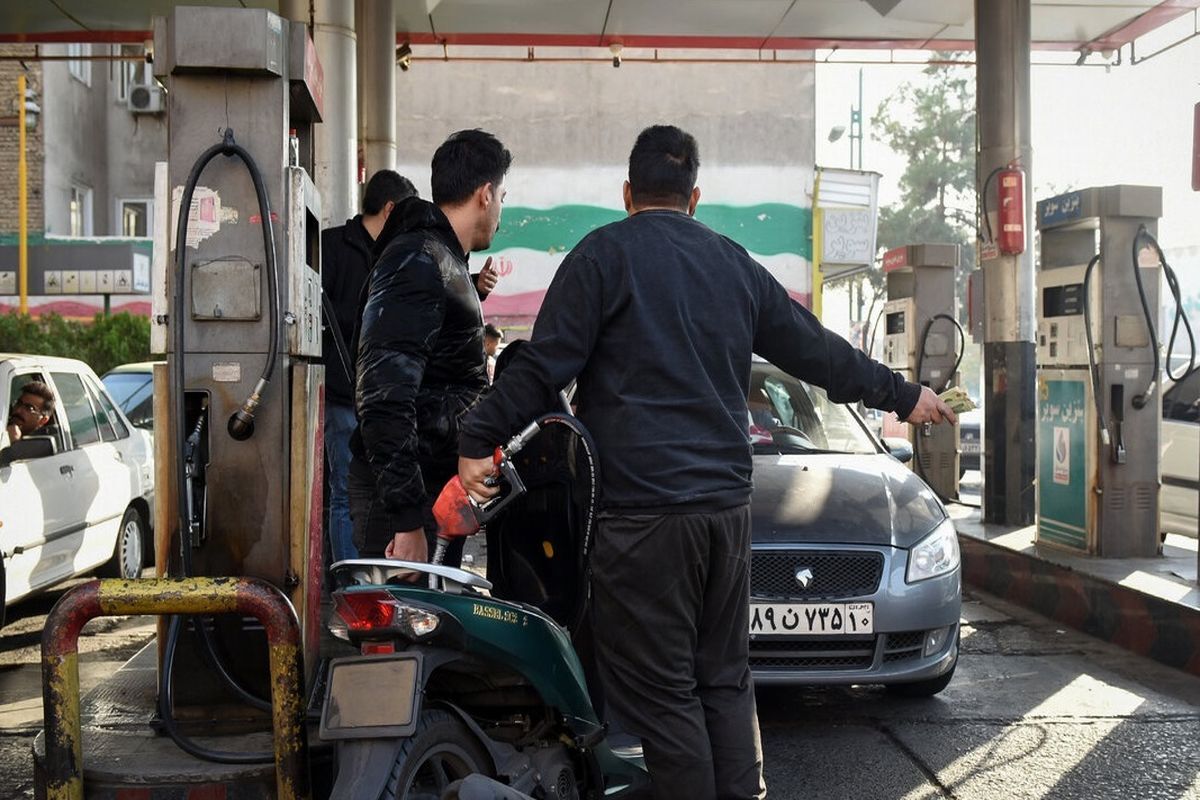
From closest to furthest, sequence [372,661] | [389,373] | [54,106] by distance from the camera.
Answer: [372,661] → [389,373] → [54,106]

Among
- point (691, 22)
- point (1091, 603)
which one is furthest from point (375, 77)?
point (1091, 603)

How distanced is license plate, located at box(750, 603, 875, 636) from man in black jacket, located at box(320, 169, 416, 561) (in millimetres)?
1780

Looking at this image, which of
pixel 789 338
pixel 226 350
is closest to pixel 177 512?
pixel 226 350

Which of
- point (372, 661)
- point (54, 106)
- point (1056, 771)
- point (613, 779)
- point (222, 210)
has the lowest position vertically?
point (1056, 771)

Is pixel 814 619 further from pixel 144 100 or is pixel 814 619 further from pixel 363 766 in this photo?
pixel 144 100

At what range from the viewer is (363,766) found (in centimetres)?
270

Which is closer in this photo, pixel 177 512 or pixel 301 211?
pixel 177 512

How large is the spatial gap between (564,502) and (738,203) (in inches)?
934

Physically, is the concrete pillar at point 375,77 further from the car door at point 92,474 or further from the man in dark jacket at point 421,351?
the man in dark jacket at point 421,351

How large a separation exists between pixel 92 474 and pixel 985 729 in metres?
5.86

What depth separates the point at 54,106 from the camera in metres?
25.2

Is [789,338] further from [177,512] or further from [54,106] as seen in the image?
[54,106]

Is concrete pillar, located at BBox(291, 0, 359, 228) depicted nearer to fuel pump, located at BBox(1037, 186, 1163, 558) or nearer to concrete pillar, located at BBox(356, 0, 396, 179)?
concrete pillar, located at BBox(356, 0, 396, 179)

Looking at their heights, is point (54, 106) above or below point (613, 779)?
above
